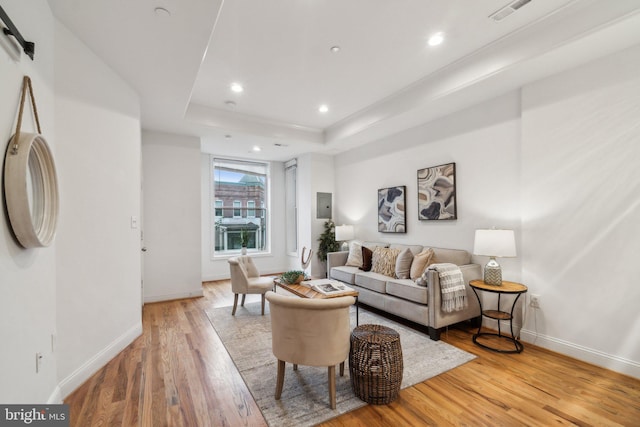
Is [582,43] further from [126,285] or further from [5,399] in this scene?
[126,285]

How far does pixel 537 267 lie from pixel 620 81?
1.81m

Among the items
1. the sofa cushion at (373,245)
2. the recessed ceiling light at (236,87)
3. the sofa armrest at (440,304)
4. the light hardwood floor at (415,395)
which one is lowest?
the light hardwood floor at (415,395)

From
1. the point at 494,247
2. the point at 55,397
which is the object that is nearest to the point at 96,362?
the point at 55,397

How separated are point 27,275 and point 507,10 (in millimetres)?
3819

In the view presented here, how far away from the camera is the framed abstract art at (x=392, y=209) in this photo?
4599 millimetres

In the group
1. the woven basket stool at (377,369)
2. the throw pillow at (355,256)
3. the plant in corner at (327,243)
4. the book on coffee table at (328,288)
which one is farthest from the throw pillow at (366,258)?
the woven basket stool at (377,369)

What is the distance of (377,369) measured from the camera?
6.56ft

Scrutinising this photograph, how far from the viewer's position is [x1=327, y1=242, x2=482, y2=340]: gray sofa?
10.0 feet

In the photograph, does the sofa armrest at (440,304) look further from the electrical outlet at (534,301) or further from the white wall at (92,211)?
the white wall at (92,211)

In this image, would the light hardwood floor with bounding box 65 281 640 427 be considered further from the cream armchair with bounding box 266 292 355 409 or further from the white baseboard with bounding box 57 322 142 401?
the cream armchair with bounding box 266 292 355 409

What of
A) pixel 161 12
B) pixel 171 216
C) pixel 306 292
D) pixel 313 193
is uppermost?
pixel 161 12

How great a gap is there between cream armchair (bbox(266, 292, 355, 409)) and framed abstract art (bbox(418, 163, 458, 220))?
2575 millimetres

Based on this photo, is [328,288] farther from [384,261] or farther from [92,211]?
[92,211]

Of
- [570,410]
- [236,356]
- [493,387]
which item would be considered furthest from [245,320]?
[570,410]
